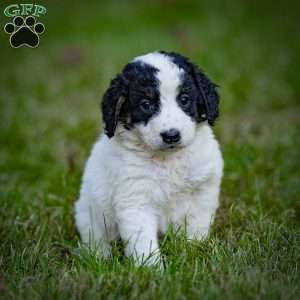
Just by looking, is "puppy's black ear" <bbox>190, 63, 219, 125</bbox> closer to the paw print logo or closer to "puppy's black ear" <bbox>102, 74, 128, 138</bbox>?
"puppy's black ear" <bbox>102, 74, 128, 138</bbox>

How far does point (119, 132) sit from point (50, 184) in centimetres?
232

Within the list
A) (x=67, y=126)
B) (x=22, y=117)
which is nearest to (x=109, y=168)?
(x=67, y=126)

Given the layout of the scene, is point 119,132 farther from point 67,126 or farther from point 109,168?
point 67,126

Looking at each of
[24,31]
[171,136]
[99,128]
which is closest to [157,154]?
[171,136]

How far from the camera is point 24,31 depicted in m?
A: 5.86

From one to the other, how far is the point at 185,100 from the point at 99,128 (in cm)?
418

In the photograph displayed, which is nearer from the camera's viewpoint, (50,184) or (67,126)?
(50,184)

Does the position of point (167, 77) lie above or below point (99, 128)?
above

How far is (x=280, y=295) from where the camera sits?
169 inches

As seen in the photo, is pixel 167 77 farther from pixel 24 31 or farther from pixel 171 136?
pixel 24 31

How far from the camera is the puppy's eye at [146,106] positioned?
5.13m

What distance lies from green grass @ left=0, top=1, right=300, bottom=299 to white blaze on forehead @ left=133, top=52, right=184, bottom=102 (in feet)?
3.47

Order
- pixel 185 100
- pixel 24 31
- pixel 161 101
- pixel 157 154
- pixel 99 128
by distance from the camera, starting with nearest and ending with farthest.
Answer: pixel 161 101
pixel 185 100
pixel 157 154
pixel 24 31
pixel 99 128

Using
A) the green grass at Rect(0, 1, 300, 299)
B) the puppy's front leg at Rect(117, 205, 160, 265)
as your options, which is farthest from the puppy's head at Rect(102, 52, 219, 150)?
the green grass at Rect(0, 1, 300, 299)
